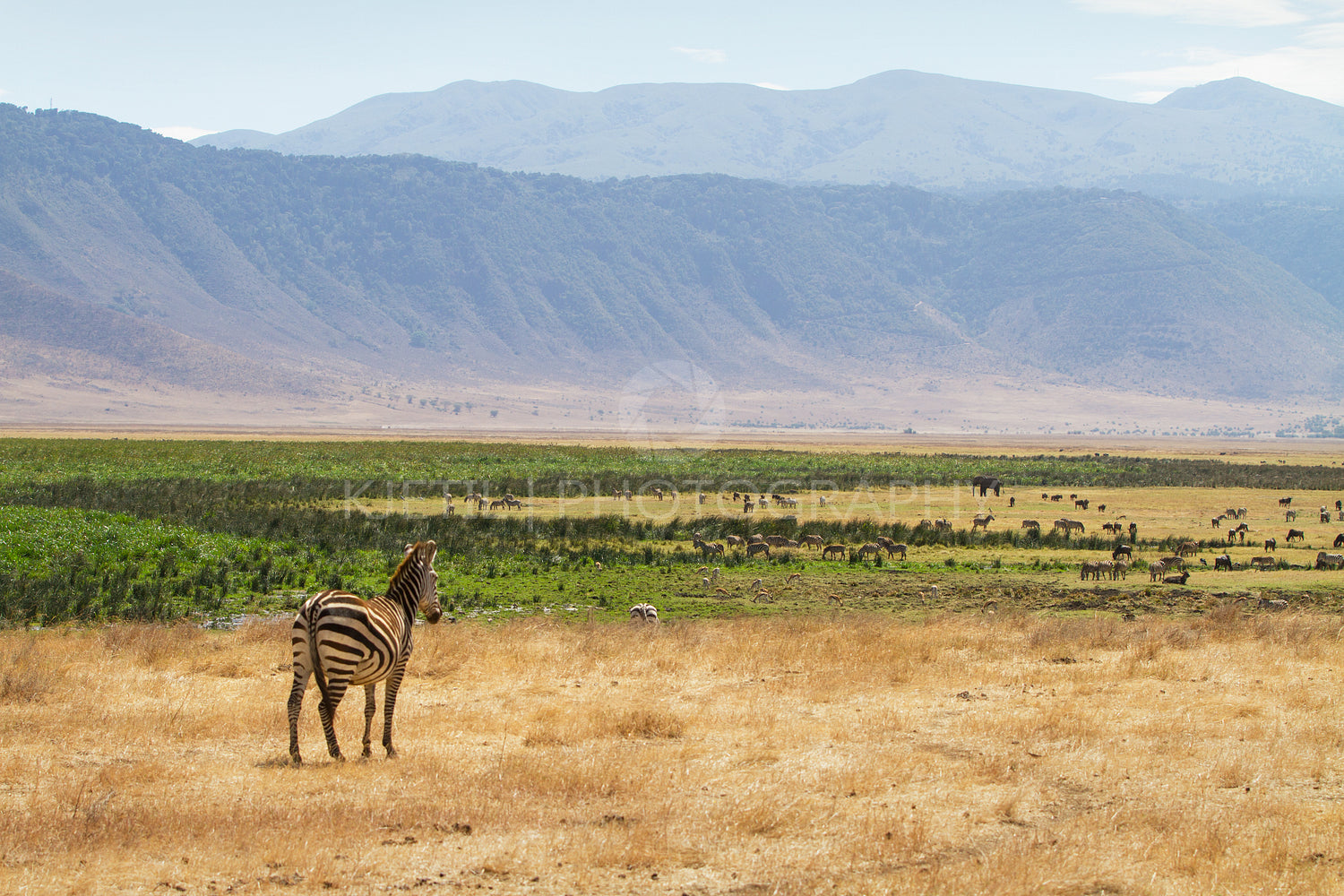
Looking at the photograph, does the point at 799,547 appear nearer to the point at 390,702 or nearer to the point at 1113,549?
the point at 1113,549

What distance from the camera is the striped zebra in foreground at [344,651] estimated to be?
9.83m

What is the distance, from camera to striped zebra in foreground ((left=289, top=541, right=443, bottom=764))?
32.2ft

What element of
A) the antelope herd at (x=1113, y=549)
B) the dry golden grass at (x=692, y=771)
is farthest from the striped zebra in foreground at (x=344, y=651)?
the antelope herd at (x=1113, y=549)

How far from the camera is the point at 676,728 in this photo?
1160 cm

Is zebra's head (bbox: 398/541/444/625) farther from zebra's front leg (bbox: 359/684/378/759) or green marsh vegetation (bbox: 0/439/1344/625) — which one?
green marsh vegetation (bbox: 0/439/1344/625)

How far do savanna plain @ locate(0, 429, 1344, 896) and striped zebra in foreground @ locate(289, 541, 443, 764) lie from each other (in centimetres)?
45

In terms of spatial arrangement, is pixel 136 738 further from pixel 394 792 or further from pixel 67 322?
pixel 67 322

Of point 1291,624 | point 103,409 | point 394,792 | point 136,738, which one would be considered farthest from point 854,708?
point 103,409

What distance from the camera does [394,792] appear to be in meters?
9.36

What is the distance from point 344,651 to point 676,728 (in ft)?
11.1

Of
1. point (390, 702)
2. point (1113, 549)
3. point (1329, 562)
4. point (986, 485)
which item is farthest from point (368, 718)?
point (986, 485)

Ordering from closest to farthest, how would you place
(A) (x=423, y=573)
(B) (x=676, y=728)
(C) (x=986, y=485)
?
(A) (x=423, y=573)
(B) (x=676, y=728)
(C) (x=986, y=485)

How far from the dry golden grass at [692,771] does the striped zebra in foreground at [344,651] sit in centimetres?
43

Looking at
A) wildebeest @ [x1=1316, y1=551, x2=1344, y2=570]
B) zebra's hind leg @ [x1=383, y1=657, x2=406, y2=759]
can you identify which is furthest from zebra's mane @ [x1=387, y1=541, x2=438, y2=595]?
wildebeest @ [x1=1316, y1=551, x2=1344, y2=570]
